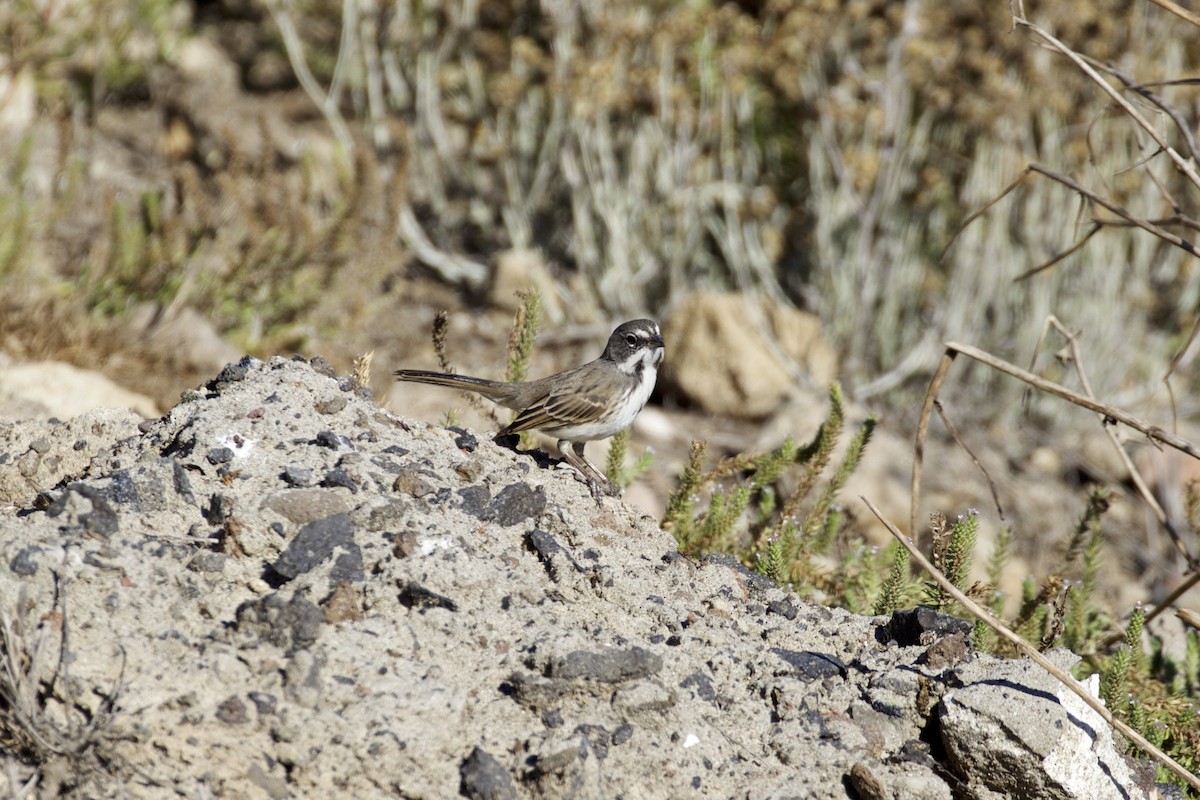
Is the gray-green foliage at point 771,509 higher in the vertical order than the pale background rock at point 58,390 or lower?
higher

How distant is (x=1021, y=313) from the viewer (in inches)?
371

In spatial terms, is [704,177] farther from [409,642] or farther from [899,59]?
[409,642]

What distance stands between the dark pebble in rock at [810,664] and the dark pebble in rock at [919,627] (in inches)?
7.6

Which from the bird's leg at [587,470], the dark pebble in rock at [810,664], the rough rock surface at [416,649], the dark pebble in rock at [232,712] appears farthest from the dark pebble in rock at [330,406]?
the dark pebble in rock at [810,664]

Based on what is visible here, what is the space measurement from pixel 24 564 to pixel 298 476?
743 mm

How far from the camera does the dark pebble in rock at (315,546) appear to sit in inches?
116

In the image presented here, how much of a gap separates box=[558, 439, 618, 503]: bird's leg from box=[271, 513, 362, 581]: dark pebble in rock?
1.02 metres

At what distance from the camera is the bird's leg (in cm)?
398

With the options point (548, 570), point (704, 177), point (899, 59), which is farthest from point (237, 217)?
point (548, 570)

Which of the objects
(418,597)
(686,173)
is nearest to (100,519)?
(418,597)

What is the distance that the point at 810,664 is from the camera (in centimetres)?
321

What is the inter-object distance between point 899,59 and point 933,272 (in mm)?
1862

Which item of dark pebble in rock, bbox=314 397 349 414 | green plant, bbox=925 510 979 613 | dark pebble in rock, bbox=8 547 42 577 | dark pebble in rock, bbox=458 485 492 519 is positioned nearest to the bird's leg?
dark pebble in rock, bbox=458 485 492 519

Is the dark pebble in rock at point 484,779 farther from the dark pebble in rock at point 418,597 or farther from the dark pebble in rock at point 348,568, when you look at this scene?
the dark pebble in rock at point 348,568
